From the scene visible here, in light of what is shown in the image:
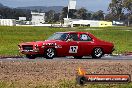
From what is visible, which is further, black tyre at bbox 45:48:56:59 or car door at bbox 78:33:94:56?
car door at bbox 78:33:94:56

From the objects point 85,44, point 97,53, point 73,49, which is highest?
point 85,44

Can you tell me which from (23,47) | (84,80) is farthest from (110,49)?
(84,80)

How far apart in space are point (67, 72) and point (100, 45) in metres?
9.72

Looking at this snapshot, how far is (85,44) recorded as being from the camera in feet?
78.2

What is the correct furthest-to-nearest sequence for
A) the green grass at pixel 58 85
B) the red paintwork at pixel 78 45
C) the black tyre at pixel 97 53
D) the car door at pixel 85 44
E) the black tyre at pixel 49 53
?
the black tyre at pixel 97 53
the car door at pixel 85 44
the red paintwork at pixel 78 45
the black tyre at pixel 49 53
the green grass at pixel 58 85

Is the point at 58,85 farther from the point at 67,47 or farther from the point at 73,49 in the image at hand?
the point at 73,49

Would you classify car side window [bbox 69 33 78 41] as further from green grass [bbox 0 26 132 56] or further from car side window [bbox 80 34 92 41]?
green grass [bbox 0 26 132 56]

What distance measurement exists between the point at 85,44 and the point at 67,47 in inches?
43.7

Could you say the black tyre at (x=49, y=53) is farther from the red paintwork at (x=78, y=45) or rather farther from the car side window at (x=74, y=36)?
the car side window at (x=74, y=36)

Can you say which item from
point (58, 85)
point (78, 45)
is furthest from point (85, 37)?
point (58, 85)

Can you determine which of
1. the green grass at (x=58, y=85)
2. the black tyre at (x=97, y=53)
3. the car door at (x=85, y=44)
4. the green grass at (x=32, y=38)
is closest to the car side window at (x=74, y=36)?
the car door at (x=85, y=44)

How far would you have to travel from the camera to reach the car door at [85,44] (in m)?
23.7

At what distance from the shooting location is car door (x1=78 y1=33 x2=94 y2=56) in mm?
23734

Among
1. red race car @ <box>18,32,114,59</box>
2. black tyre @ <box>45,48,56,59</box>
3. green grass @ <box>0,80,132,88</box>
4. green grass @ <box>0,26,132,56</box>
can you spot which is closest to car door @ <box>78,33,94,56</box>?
red race car @ <box>18,32,114,59</box>
